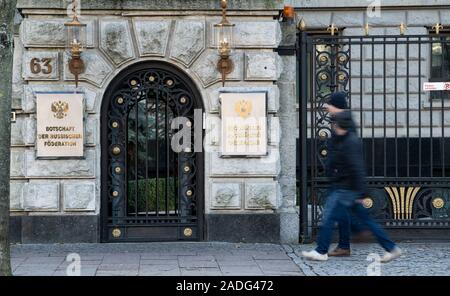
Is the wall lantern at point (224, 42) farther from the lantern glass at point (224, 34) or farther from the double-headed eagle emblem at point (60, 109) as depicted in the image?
the double-headed eagle emblem at point (60, 109)

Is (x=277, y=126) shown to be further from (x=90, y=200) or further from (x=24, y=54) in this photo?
(x=24, y=54)

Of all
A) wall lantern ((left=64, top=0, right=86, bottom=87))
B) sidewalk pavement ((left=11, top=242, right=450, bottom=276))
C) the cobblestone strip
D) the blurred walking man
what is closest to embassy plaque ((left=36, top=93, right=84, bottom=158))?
wall lantern ((left=64, top=0, right=86, bottom=87))

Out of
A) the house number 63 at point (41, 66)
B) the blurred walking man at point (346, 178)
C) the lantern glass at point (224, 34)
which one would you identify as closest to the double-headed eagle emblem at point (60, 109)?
A: the house number 63 at point (41, 66)

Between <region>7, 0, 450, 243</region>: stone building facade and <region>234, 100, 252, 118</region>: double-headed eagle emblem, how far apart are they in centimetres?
19

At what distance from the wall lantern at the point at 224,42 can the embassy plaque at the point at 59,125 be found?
2.01 m

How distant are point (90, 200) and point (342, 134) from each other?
397 centimetres

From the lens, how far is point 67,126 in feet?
38.5

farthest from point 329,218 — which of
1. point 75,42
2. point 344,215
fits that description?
point 75,42

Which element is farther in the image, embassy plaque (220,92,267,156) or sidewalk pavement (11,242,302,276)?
embassy plaque (220,92,267,156)

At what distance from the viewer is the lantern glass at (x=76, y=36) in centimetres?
1162

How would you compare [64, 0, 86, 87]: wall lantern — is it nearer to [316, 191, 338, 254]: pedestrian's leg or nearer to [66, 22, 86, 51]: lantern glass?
[66, 22, 86, 51]: lantern glass

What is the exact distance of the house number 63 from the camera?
38.5 feet

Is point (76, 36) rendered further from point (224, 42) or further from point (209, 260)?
point (209, 260)

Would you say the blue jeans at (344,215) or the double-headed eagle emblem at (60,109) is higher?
the double-headed eagle emblem at (60,109)
